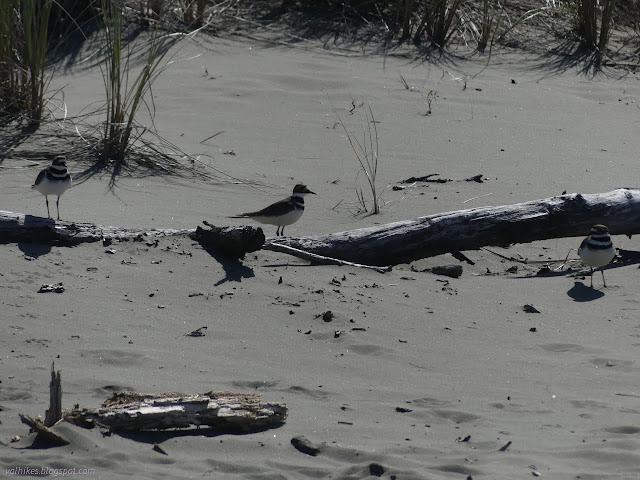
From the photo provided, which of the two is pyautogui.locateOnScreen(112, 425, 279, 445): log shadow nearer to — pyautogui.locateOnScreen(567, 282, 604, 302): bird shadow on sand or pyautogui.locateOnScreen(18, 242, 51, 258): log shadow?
pyautogui.locateOnScreen(18, 242, 51, 258): log shadow

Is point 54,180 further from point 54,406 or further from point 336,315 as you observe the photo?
point 54,406

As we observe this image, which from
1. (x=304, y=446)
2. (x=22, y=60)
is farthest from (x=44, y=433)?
(x=22, y=60)

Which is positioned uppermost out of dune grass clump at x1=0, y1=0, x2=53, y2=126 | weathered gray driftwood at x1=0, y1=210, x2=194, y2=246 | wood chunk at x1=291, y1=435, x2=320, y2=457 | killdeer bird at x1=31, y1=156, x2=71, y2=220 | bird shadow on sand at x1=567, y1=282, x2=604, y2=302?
dune grass clump at x1=0, y1=0, x2=53, y2=126

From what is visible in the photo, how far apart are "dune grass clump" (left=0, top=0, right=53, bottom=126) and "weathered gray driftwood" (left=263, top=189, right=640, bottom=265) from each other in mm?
3954

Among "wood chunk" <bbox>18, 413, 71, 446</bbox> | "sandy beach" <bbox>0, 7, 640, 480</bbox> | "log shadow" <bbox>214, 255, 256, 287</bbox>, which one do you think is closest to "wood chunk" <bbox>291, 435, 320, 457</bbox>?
"sandy beach" <bbox>0, 7, 640, 480</bbox>

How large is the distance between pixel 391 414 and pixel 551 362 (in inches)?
46.4

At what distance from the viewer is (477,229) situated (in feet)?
22.2

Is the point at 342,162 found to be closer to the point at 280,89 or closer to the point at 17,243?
the point at 280,89

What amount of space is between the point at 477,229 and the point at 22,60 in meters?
5.12

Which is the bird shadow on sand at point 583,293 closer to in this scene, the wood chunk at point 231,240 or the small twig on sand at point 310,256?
the small twig on sand at point 310,256

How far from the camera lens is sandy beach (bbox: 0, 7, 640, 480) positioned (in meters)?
3.95

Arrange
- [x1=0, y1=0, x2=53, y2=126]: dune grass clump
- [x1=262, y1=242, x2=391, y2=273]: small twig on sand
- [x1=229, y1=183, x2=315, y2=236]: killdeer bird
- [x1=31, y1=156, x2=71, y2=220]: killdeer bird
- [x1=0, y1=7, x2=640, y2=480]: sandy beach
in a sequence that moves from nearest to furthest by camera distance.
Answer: [x1=0, y1=7, x2=640, y2=480]: sandy beach → [x1=262, y1=242, x2=391, y2=273]: small twig on sand → [x1=31, y1=156, x2=71, y2=220]: killdeer bird → [x1=229, y1=183, x2=315, y2=236]: killdeer bird → [x1=0, y1=0, x2=53, y2=126]: dune grass clump

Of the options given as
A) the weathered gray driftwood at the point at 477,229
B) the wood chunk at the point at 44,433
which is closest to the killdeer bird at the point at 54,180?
the weathered gray driftwood at the point at 477,229

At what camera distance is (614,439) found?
4070mm
